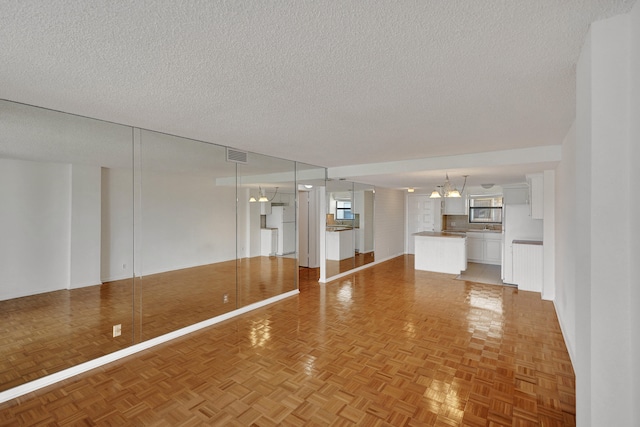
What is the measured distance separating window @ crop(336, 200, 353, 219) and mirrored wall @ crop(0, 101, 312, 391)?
236 cm

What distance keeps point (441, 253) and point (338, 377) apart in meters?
5.15

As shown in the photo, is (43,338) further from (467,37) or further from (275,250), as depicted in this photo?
(467,37)

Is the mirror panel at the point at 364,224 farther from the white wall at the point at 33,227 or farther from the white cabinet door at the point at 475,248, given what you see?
the white wall at the point at 33,227

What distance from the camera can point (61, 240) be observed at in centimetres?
434

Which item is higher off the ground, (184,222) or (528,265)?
(184,222)

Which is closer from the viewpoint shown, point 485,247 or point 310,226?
point 310,226

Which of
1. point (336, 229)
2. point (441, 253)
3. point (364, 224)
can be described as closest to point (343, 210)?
point (336, 229)

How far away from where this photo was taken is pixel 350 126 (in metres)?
3.00

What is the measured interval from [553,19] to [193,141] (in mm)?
3453

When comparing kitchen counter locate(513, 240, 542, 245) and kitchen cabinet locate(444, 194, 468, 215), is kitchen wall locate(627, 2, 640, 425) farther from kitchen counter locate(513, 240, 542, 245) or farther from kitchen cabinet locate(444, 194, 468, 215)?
kitchen cabinet locate(444, 194, 468, 215)

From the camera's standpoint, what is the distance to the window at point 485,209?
8406mm

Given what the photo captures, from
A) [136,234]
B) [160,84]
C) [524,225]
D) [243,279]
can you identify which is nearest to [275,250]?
[243,279]

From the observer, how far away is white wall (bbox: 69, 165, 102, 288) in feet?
13.7

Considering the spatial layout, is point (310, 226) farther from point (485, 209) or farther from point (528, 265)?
point (485, 209)
